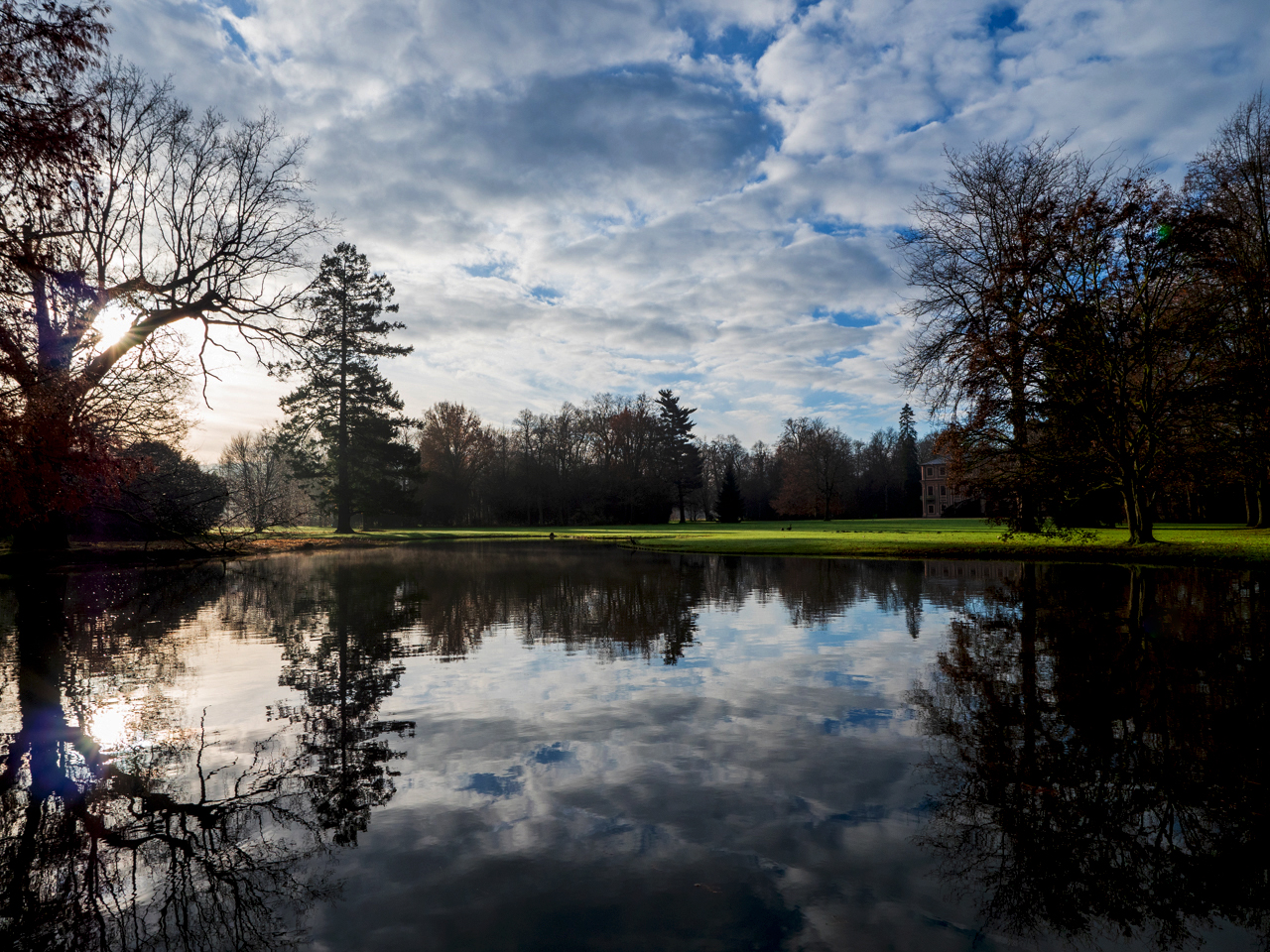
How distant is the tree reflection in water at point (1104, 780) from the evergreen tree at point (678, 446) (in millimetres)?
74588

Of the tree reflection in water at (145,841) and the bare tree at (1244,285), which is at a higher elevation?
the bare tree at (1244,285)

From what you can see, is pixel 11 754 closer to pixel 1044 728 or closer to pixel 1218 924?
pixel 1218 924

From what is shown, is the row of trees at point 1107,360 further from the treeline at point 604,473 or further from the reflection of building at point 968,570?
the treeline at point 604,473

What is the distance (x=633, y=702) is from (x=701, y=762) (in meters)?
1.56

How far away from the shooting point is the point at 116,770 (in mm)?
4523

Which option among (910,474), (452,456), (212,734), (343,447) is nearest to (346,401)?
(343,447)

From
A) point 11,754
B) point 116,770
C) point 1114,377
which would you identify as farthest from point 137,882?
point 1114,377

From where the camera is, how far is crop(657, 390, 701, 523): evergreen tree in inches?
3273

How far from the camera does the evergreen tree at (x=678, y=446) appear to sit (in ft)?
273

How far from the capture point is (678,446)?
274 ft

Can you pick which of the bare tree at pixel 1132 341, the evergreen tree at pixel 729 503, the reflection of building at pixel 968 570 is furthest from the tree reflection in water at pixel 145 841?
the evergreen tree at pixel 729 503

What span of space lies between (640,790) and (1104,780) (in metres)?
2.77

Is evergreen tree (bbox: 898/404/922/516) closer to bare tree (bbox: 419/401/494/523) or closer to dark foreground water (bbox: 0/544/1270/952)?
bare tree (bbox: 419/401/494/523)

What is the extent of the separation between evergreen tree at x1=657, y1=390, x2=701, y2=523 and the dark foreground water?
7396 cm
